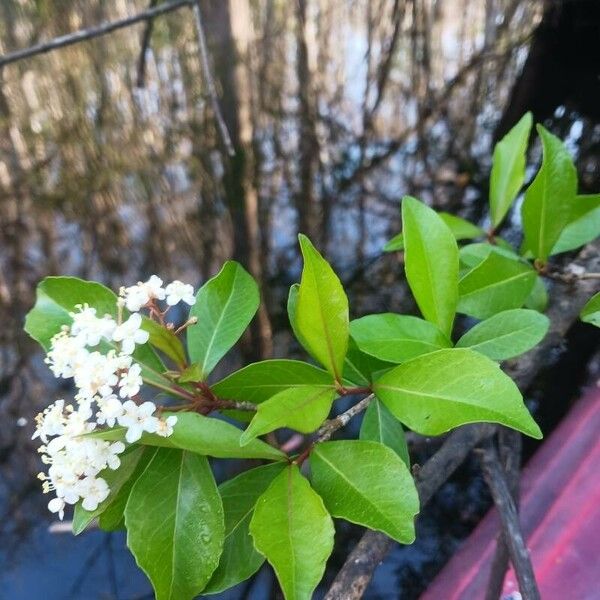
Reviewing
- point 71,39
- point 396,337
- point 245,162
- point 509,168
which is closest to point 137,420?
point 396,337

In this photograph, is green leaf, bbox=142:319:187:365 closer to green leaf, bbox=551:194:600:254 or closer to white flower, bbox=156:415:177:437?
A: white flower, bbox=156:415:177:437

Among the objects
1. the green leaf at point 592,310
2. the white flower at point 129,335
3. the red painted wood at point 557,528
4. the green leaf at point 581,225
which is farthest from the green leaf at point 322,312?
the red painted wood at point 557,528

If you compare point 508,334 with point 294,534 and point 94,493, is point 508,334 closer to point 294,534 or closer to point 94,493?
point 294,534

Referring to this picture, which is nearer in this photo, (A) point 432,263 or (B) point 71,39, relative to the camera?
(A) point 432,263

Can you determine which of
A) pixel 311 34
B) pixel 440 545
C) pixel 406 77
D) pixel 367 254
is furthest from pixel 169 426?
pixel 311 34

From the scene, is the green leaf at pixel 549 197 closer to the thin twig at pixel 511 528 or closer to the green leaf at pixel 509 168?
the green leaf at pixel 509 168

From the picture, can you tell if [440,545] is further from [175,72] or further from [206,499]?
[175,72]
